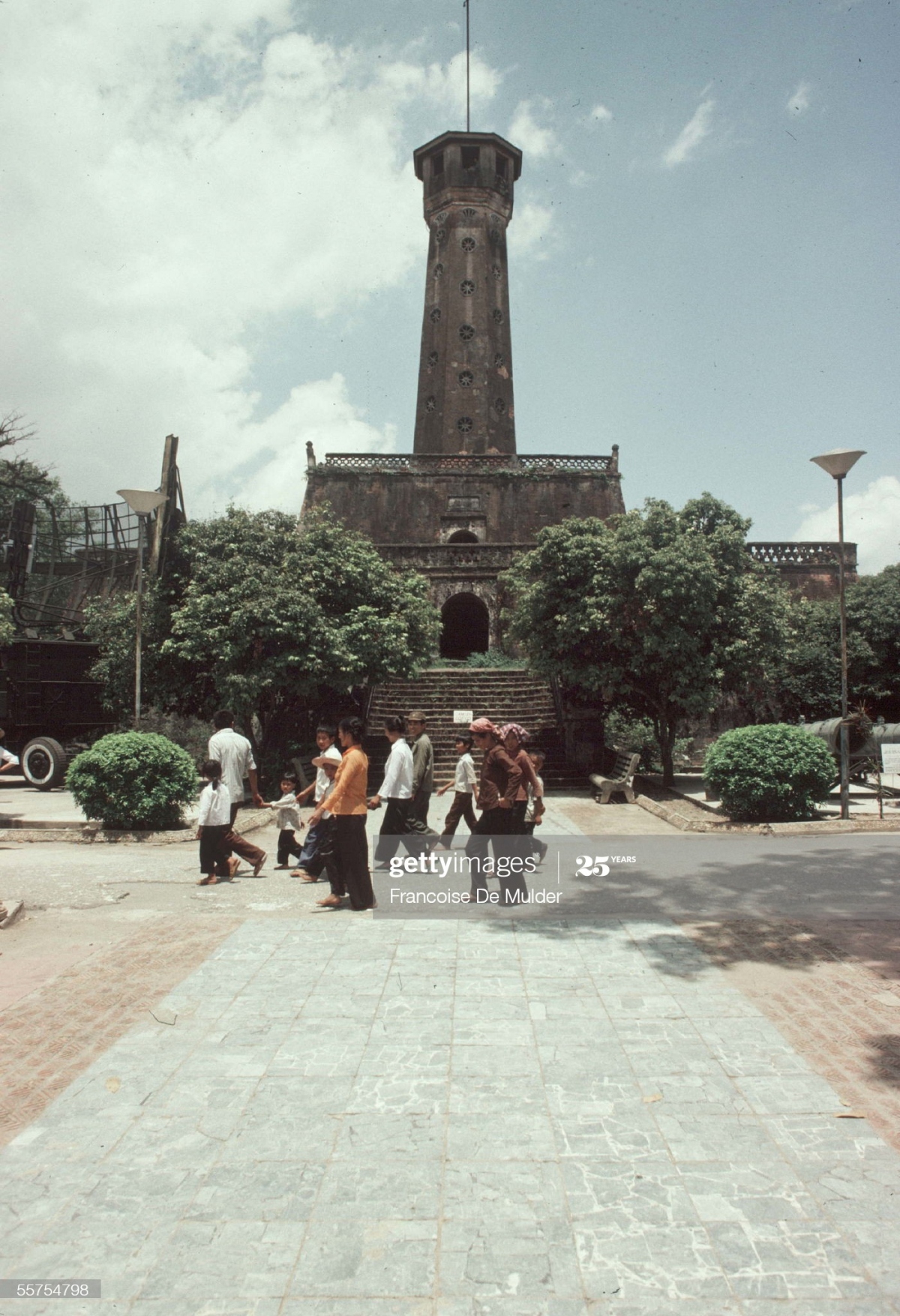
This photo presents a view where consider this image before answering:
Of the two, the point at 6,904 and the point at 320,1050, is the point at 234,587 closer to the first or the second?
the point at 6,904

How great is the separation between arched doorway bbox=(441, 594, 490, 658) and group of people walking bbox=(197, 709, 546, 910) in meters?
21.3

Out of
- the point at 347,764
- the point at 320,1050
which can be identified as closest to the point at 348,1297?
the point at 320,1050

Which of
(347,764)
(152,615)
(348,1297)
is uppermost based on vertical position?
(152,615)

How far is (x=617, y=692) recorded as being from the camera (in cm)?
1727

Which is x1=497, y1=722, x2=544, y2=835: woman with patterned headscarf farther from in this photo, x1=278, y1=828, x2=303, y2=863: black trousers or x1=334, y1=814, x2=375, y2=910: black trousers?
x1=278, y1=828, x2=303, y2=863: black trousers

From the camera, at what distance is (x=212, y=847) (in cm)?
793

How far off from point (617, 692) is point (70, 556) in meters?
13.6

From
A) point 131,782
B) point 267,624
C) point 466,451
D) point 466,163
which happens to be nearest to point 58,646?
point 267,624

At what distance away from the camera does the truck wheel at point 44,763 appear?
54.3 feet

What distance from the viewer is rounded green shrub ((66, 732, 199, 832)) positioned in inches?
406

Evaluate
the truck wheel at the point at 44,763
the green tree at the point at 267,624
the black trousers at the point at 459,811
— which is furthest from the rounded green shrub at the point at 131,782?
the truck wheel at the point at 44,763

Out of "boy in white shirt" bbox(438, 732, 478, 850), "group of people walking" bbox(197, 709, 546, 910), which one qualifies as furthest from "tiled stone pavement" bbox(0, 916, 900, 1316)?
"boy in white shirt" bbox(438, 732, 478, 850)

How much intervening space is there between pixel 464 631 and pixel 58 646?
16243 mm

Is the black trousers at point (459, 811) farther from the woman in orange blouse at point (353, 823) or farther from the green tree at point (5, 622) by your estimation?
the green tree at point (5, 622)
